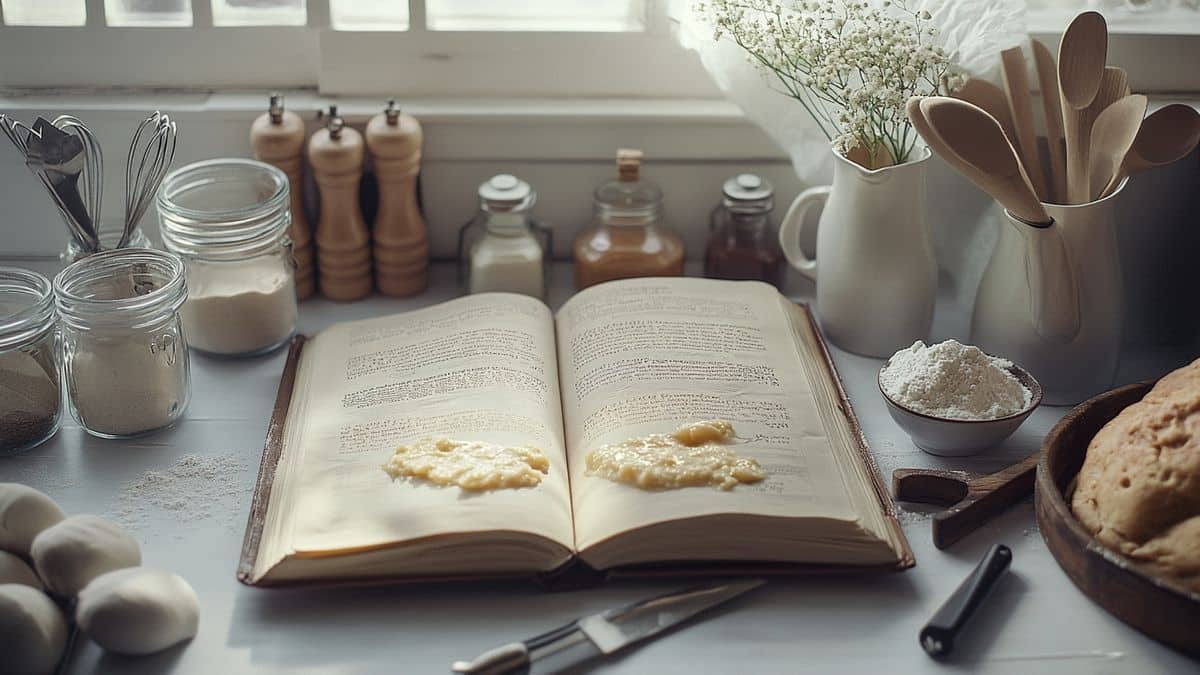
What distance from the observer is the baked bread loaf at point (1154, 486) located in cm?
78

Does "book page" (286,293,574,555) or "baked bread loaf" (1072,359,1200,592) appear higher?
"baked bread loaf" (1072,359,1200,592)

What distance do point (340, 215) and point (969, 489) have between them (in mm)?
660

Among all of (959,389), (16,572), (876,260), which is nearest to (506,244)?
(876,260)

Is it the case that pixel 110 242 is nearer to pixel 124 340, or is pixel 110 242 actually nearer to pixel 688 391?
pixel 124 340

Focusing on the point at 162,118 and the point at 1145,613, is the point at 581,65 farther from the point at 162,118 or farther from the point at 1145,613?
the point at 1145,613

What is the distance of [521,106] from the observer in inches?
50.8

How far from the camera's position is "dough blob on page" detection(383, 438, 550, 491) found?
872 millimetres

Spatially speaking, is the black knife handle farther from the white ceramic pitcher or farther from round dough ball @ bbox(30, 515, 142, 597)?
round dough ball @ bbox(30, 515, 142, 597)

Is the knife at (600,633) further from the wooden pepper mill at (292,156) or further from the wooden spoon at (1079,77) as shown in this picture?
the wooden pepper mill at (292,156)

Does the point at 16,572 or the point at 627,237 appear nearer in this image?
the point at 16,572

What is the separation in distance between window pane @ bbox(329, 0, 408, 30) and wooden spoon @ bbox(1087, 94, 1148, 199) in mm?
698

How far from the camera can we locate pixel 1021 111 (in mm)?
1062

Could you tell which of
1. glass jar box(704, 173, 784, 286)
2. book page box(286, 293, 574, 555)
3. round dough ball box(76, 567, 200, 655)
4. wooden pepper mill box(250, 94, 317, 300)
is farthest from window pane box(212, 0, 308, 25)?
round dough ball box(76, 567, 200, 655)

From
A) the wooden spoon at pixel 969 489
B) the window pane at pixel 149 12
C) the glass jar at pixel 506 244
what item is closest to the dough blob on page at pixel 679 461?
the wooden spoon at pixel 969 489
